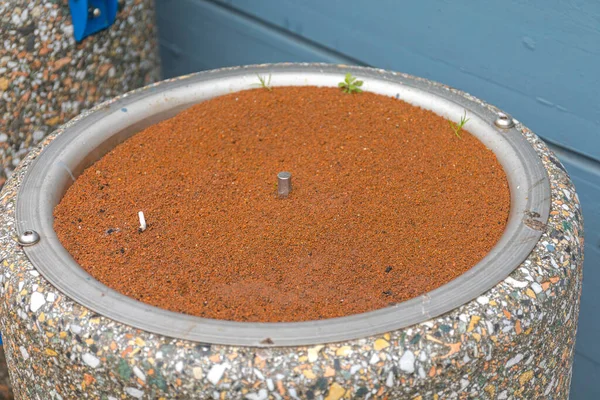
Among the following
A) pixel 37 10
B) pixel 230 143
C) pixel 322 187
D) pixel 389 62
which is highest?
pixel 389 62

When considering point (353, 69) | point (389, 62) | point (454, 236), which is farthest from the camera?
point (389, 62)

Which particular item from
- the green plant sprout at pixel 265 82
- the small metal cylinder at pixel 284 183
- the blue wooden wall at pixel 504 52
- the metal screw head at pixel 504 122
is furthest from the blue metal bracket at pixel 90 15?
the metal screw head at pixel 504 122

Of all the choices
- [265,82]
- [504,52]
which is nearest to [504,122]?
[504,52]

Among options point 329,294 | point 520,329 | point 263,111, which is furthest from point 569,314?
point 263,111

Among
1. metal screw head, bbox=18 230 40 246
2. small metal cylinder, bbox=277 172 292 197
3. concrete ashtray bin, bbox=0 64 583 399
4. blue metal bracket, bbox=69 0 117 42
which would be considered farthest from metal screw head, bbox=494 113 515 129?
blue metal bracket, bbox=69 0 117 42

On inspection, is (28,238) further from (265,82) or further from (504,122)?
(504,122)

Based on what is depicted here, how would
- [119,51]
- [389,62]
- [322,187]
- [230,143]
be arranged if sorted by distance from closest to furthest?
[322,187]
[230,143]
[389,62]
[119,51]

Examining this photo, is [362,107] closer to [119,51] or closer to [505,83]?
[505,83]

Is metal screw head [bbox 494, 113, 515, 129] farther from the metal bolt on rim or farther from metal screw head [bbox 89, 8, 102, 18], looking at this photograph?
metal screw head [bbox 89, 8, 102, 18]
